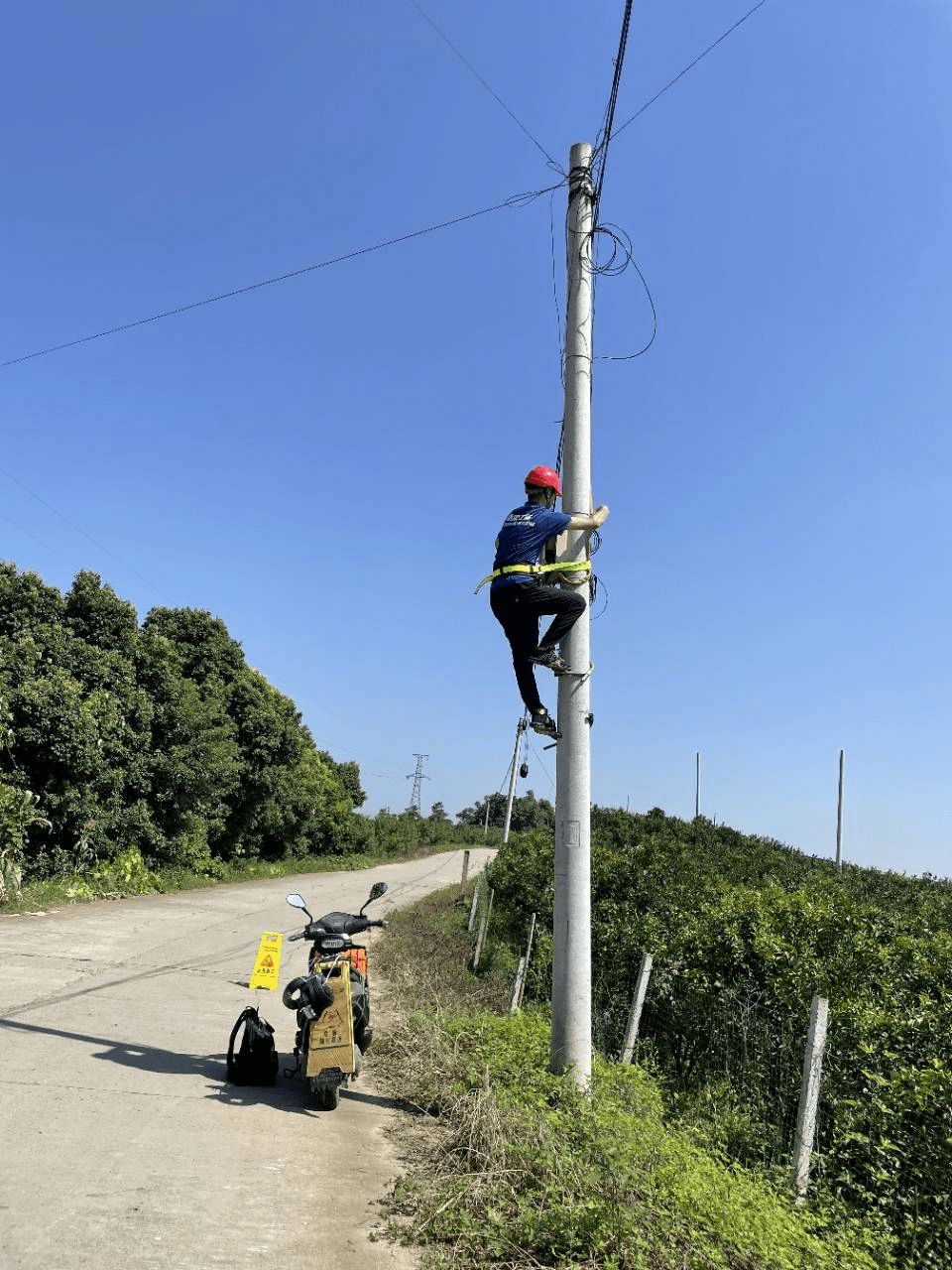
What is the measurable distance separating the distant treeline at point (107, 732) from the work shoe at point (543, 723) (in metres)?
14.4

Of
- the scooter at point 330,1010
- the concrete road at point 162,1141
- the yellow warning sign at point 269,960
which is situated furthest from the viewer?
the yellow warning sign at point 269,960

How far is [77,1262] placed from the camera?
3.47 metres

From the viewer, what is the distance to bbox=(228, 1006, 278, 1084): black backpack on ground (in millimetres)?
6320

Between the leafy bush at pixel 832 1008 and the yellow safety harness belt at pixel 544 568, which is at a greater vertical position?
the yellow safety harness belt at pixel 544 568

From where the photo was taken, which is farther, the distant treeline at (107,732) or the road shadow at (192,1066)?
the distant treeline at (107,732)

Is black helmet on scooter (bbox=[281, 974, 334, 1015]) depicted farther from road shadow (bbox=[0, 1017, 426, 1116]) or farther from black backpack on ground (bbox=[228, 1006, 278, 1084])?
road shadow (bbox=[0, 1017, 426, 1116])

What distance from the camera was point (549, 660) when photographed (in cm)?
577

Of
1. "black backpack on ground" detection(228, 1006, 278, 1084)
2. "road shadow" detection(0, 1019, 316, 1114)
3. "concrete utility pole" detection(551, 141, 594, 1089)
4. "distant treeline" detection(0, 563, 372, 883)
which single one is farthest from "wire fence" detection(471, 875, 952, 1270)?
"distant treeline" detection(0, 563, 372, 883)

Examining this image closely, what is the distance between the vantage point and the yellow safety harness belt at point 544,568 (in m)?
5.71

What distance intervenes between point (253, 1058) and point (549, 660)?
3641 millimetres

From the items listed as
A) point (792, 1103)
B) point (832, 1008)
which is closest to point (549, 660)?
point (832, 1008)

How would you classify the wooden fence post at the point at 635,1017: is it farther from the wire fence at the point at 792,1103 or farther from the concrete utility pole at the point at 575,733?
the concrete utility pole at the point at 575,733

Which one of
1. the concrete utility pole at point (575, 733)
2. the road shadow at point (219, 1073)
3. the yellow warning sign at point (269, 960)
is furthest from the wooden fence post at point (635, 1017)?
the yellow warning sign at point (269, 960)

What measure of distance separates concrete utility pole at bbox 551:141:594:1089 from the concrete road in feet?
4.56
